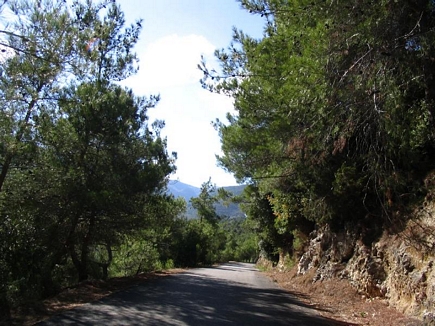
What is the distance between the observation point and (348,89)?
7129 mm

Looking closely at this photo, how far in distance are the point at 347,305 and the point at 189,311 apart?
4.60 meters

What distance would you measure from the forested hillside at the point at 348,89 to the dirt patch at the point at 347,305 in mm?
1891

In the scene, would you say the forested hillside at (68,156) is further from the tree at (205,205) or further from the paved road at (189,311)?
the tree at (205,205)

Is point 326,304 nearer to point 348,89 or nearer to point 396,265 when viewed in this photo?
point 396,265

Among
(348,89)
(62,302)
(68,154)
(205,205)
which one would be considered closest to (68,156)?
(68,154)

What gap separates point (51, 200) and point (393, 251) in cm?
1074

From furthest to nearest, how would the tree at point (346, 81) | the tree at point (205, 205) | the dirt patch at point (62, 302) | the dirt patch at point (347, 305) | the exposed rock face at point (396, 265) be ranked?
the tree at point (205, 205), the dirt patch at point (347, 305), the dirt patch at point (62, 302), the exposed rock face at point (396, 265), the tree at point (346, 81)

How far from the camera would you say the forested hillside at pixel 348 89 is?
21.7 ft

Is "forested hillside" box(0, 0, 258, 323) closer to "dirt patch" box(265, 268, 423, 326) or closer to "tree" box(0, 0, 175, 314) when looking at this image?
"tree" box(0, 0, 175, 314)

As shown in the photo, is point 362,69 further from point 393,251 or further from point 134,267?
point 134,267

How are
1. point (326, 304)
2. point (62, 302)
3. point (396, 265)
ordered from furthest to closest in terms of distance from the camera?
point (326, 304) < point (62, 302) < point (396, 265)

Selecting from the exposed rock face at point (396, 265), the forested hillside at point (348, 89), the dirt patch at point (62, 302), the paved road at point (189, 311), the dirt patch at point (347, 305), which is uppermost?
the forested hillside at point (348, 89)

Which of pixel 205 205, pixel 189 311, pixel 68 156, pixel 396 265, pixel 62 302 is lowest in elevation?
pixel 62 302

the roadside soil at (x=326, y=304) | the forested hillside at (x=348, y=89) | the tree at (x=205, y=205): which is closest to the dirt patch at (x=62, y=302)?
the roadside soil at (x=326, y=304)
